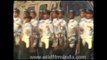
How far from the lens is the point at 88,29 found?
125 feet

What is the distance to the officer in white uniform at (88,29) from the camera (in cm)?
3819

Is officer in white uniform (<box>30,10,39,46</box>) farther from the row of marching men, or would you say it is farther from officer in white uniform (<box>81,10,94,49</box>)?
officer in white uniform (<box>81,10,94,49</box>)

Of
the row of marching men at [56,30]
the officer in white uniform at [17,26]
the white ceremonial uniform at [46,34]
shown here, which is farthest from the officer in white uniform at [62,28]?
the officer in white uniform at [17,26]

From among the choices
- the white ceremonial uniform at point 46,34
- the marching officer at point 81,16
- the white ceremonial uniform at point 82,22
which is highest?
the marching officer at point 81,16

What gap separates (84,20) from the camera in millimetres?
38188

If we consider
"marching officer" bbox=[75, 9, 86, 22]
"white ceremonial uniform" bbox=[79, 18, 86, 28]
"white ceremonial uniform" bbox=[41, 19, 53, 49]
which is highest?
"marching officer" bbox=[75, 9, 86, 22]

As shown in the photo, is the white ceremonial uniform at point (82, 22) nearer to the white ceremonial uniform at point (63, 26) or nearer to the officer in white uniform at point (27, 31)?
the white ceremonial uniform at point (63, 26)

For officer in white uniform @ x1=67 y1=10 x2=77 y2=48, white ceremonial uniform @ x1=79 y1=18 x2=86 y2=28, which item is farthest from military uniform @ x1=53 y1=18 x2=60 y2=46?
white ceremonial uniform @ x1=79 y1=18 x2=86 y2=28

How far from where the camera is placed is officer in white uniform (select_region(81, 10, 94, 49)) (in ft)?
125

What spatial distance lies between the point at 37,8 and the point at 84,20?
1.66ft

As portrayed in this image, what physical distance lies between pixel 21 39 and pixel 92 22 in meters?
0.76

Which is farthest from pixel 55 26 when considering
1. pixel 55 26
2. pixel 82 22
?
pixel 82 22
